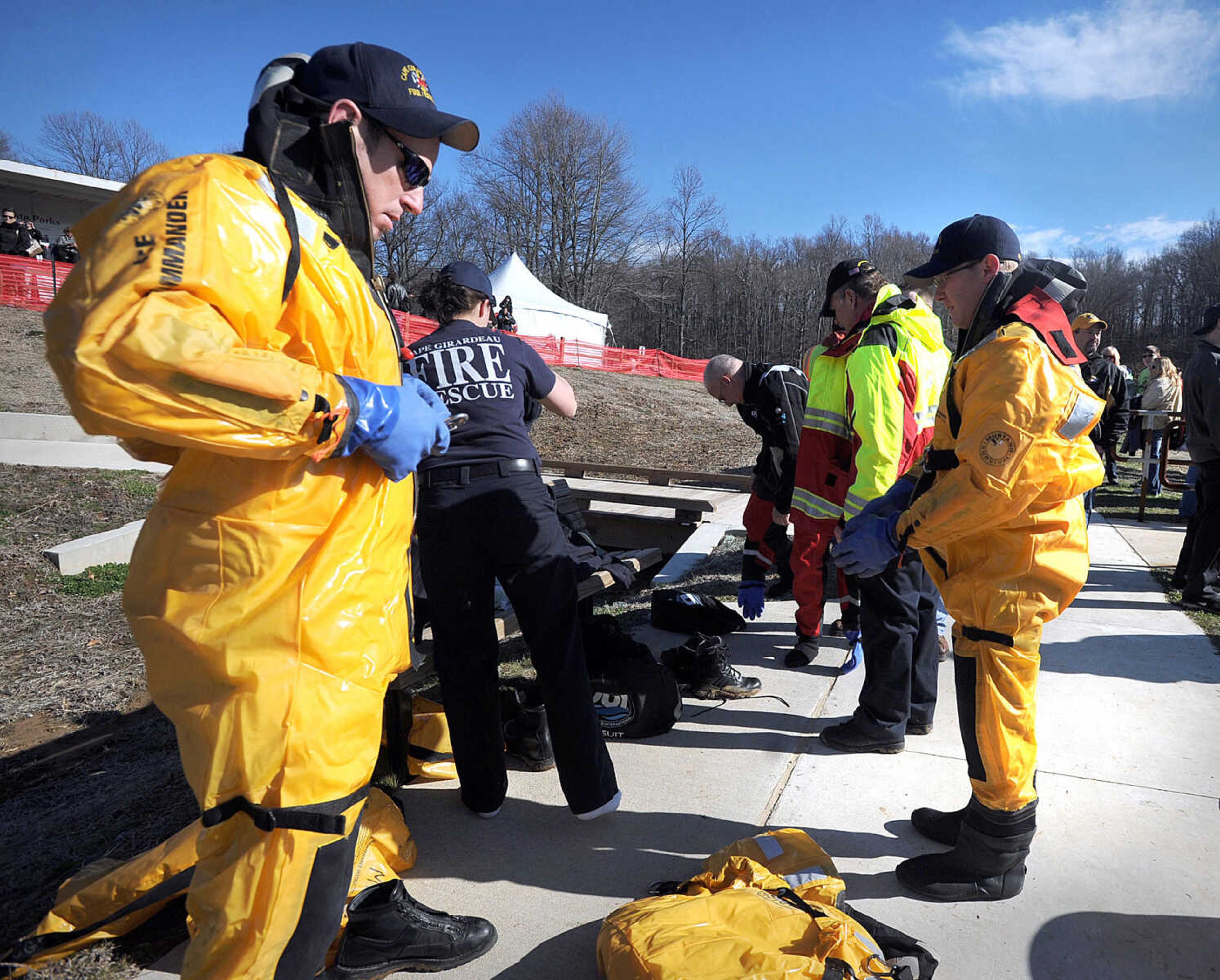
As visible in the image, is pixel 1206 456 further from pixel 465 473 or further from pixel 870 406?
pixel 465 473

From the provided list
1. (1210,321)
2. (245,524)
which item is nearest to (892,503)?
(245,524)

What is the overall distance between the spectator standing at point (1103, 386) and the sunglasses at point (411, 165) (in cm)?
643

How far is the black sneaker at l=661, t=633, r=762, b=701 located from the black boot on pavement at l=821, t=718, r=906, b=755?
0.63m

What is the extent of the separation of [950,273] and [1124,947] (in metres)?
2.10

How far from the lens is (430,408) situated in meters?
1.59

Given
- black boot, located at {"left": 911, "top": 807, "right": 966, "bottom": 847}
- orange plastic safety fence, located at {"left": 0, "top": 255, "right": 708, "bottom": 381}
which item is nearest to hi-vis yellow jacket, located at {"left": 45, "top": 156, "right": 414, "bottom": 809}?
black boot, located at {"left": 911, "top": 807, "right": 966, "bottom": 847}

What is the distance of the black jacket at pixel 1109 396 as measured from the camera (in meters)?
7.29

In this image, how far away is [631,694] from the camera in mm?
3494

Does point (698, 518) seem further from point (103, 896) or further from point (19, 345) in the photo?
point (19, 345)

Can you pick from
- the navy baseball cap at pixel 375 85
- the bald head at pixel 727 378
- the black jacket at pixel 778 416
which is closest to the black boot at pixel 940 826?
the black jacket at pixel 778 416

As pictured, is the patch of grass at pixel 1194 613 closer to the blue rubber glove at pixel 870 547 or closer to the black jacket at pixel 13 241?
the blue rubber glove at pixel 870 547

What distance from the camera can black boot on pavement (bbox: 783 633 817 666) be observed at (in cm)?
445

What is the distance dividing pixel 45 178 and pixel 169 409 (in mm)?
32718

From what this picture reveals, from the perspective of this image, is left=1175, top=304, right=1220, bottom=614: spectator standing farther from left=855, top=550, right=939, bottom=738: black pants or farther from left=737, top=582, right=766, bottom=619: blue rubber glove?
left=855, top=550, right=939, bottom=738: black pants
